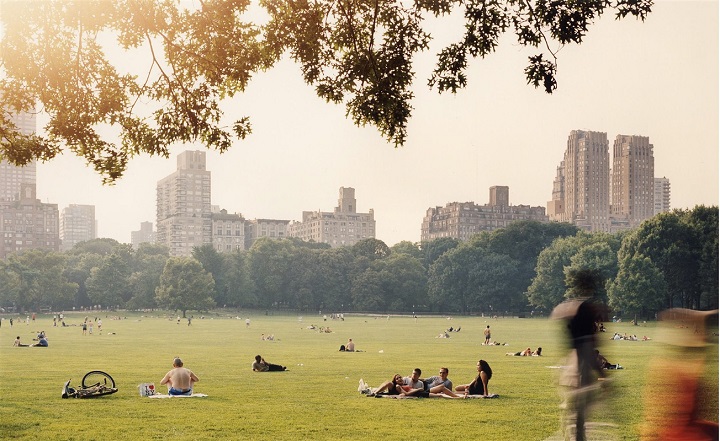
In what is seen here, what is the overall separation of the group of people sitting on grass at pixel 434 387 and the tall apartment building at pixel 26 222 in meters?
117

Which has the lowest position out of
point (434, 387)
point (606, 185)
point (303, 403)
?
point (303, 403)

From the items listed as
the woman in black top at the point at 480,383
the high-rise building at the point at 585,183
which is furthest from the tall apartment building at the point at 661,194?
the woman in black top at the point at 480,383

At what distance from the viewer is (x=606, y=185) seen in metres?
155

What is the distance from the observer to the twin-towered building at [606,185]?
102 metres

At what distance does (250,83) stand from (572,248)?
91.9 m

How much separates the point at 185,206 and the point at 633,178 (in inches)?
3524

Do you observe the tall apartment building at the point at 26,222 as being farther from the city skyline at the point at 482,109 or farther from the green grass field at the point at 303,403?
the green grass field at the point at 303,403

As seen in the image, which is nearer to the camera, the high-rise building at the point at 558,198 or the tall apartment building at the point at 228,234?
the high-rise building at the point at 558,198

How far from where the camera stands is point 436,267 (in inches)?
4983

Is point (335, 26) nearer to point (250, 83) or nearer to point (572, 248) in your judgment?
point (250, 83)

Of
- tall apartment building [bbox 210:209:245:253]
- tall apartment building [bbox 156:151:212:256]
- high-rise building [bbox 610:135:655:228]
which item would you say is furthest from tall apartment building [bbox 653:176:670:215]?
tall apartment building [bbox 210:209:245:253]

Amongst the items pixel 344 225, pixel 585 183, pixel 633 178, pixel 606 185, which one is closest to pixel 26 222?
pixel 344 225

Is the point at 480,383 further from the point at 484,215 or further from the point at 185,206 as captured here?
the point at 484,215

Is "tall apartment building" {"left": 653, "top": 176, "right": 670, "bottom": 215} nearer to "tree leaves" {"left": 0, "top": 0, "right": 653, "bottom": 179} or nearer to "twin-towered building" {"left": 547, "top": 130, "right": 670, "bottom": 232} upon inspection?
"twin-towered building" {"left": 547, "top": 130, "right": 670, "bottom": 232}
